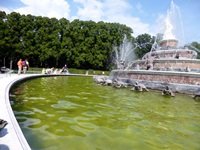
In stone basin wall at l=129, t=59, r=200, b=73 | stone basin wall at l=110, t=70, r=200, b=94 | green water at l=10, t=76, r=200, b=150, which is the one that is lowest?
green water at l=10, t=76, r=200, b=150

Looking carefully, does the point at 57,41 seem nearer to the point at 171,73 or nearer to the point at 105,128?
the point at 171,73

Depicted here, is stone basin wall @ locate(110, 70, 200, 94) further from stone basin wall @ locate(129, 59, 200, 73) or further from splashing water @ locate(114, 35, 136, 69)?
splashing water @ locate(114, 35, 136, 69)

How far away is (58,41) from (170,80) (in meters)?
38.6

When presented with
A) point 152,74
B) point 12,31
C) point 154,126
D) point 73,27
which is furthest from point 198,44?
point 154,126

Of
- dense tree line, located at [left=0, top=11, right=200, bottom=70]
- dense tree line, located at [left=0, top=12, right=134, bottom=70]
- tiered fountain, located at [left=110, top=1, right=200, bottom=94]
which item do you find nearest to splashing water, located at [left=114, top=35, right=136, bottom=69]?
dense tree line, located at [left=0, top=11, right=200, bottom=70]

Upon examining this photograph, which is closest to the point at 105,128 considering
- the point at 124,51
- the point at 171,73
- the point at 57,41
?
the point at 171,73

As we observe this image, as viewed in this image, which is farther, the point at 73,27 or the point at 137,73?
the point at 73,27

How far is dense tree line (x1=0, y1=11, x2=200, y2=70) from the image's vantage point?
44312mm

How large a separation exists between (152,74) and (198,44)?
71.9 metres

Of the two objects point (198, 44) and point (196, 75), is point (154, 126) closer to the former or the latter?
point (196, 75)

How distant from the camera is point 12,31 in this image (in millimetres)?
43906

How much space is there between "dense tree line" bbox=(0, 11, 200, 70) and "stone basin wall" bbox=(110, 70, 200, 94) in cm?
3442

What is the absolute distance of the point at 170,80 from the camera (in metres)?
13.4

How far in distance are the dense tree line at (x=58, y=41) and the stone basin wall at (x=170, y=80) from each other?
34.4 meters
